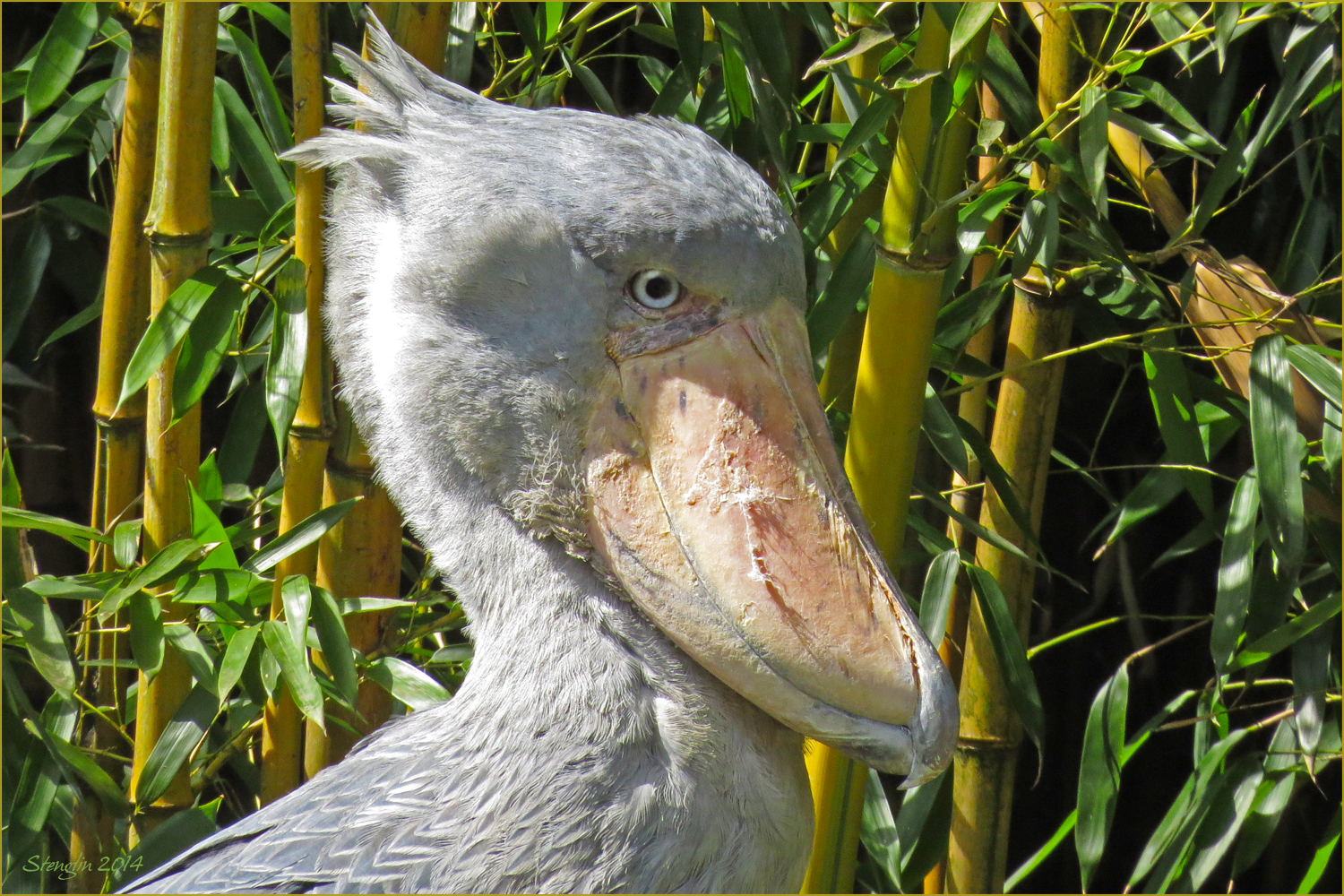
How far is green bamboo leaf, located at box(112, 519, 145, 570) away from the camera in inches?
55.4

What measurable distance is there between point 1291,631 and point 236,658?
3.84ft

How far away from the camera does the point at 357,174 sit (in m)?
1.10

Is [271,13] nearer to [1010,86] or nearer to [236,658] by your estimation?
[236,658]

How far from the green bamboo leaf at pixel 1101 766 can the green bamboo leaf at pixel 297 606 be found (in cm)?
94

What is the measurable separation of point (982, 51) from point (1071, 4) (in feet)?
0.71

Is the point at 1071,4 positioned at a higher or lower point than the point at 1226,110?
higher

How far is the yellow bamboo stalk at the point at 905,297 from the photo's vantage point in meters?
1.14

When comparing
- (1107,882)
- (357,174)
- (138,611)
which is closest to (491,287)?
(357,174)

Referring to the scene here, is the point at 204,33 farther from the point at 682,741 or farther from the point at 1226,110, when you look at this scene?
the point at 1226,110

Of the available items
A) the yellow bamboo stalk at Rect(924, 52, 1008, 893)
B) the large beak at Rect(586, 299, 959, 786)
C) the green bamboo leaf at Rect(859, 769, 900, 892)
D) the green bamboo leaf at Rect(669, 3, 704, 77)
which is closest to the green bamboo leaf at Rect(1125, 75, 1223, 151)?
the yellow bamboo stalk at Rect(924, 52, 1008, 893)

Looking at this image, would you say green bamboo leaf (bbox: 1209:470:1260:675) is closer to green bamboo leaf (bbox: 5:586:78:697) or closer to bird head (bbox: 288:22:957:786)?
bird head (bbox: 288:22:957:786)

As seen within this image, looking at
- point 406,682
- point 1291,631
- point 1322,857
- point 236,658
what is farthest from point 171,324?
point 1322,857

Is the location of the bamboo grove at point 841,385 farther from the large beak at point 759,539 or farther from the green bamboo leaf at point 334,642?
the large beak at point 759,539

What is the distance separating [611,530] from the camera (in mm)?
994
